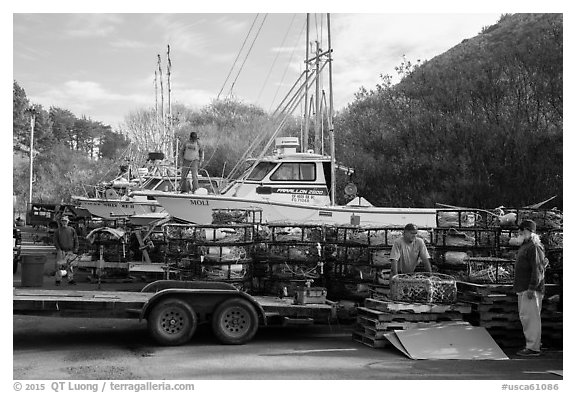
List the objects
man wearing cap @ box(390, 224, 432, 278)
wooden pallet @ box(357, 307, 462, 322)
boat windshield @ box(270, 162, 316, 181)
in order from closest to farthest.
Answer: wooden pallet @ box(357, 307, 462, 322) → man wearing cap @ box(390, 224, 432, 278) → boat windshield @ box(270, 162, 316, 181)

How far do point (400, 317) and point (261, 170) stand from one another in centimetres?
1007

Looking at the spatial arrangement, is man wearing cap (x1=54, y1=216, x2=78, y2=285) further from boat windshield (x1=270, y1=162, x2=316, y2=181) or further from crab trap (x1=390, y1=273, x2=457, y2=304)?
crab trap (x1=390, y1=273, x2=457, y2=304)

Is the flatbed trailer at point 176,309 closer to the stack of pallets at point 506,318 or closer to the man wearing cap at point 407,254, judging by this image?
the man wearing cap at point 407,254

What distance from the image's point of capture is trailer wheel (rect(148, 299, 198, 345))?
909cm

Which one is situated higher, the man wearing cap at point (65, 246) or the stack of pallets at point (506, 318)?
the man wearing cap at point (65, 246)

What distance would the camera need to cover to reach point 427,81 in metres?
27.4

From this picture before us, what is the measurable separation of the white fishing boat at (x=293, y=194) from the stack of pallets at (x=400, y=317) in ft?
21.9

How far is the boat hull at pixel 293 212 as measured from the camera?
1702 cm

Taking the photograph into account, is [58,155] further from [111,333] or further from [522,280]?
[522,280]

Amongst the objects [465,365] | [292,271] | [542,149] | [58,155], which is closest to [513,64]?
[542,149]

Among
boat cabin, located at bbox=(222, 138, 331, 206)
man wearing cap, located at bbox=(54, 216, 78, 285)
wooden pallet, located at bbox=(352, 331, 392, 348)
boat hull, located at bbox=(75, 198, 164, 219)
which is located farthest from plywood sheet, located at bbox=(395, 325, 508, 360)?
boat hull, located at bbox=(75, 198, 164, 219)

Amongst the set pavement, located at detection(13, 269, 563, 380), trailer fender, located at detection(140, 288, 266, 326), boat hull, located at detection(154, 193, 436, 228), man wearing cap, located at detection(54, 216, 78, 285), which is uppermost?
boat hull, located at detection(154, 193, 436, 228)

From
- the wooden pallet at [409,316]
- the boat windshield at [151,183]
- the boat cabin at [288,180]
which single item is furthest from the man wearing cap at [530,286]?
the boat windshield at [151,183]

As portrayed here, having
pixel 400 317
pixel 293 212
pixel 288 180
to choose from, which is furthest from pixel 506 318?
pixel 288 180
